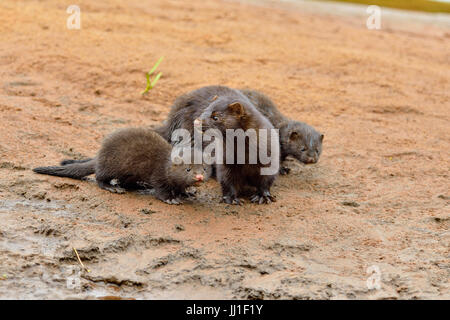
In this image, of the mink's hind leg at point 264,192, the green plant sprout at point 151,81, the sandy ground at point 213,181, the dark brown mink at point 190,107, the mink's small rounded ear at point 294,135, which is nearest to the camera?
the sandy ground at point 213,181

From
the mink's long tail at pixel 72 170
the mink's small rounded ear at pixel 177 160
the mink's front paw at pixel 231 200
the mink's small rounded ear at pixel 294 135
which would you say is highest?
the mink's small rounded ear at pixel 294 135

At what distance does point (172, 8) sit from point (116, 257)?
9659 mm

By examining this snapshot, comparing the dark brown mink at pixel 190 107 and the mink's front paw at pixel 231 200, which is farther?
the dark brown mink at pixel 190 107

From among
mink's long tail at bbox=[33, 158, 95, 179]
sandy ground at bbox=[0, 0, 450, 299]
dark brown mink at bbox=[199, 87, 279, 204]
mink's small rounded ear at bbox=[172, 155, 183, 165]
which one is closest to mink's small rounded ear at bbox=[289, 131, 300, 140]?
sandy ground at bbox=[0, 0, 450, 299]

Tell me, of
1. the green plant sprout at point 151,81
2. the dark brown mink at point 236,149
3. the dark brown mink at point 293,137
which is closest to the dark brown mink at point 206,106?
the dark brown mink at point 293,137

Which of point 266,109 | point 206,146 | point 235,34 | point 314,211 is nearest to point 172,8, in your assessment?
point 235,34

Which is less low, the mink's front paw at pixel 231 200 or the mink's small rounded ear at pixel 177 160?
the mink's small rounded ear at pixel 177 160

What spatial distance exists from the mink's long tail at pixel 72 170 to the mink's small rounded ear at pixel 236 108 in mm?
1551

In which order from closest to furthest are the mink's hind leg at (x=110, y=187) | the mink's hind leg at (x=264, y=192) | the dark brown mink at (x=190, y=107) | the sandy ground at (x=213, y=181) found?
the sandy ground at (x=213, y=181), the mink's hind leg at (x=110, y=187), the mink's hind leg at (x=264, y=192), the dark brown mink at (x=190, y=107)

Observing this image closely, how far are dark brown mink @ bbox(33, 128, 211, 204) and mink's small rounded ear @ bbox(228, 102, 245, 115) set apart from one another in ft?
2.07

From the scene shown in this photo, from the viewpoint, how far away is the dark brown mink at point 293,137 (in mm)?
6992

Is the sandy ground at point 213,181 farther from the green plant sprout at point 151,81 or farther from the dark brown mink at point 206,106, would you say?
the dark brown mink at point 206,106

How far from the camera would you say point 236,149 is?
602 cm

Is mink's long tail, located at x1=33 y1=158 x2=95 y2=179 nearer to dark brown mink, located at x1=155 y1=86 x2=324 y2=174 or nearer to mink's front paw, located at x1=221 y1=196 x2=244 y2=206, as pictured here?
dark brown mink, located at x1=155 y1=86 x2=324 y2=174
